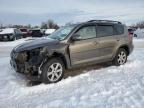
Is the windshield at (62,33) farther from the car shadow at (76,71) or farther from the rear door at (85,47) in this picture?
the car shadow at (76,71)

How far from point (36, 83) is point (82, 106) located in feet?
9.53

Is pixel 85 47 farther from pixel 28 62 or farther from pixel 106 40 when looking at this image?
pixel 28 62

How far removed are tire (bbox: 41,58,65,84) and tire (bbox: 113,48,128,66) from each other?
9.12 ft

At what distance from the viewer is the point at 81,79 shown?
8.49m

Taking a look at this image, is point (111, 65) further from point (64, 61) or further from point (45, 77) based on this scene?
point (45, 77)

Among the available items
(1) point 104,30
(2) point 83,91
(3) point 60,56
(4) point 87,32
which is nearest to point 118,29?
(1) point 104,30

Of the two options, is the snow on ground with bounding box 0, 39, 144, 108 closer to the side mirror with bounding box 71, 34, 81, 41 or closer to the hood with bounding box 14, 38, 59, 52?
the hood with bounding box 14, 38, 59, 52

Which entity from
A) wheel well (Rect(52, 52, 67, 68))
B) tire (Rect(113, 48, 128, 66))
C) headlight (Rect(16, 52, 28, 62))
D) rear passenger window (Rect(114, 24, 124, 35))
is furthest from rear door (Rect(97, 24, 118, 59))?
headlight (Rect(16, 52, 28, 62))

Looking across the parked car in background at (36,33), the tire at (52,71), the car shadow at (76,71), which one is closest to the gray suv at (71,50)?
the tire at (52,71)

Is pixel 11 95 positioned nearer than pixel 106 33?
Yes

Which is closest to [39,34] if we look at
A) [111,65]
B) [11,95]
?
[111,65]

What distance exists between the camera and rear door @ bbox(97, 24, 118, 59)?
9.84 meters

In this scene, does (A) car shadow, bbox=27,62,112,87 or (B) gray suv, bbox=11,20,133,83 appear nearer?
(B) gray suv, bbox=11,20,133,83

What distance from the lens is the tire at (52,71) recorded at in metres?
8.02
